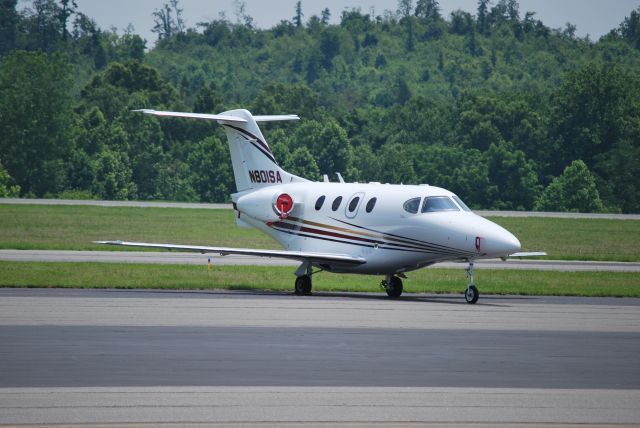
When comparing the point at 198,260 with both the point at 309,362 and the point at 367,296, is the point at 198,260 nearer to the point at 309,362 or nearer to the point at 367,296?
the point at 367,296

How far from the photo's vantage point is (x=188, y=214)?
7925cm

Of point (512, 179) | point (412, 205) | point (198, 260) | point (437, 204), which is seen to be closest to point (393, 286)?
point (412, 205)

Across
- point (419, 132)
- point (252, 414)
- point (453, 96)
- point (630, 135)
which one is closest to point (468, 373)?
point (252, 414)

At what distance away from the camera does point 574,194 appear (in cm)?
10106

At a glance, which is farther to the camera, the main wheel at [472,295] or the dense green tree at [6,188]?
the dense green tree at [6,188]

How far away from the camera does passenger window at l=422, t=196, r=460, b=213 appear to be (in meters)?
31.5

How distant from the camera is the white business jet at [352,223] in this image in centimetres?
3056

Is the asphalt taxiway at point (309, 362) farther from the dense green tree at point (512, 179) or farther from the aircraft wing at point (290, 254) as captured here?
the dense green tree at point (512, 179)

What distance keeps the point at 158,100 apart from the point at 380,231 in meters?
104

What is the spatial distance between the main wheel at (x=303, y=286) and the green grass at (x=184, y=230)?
63.9ft

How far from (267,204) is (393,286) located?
4.86 metres

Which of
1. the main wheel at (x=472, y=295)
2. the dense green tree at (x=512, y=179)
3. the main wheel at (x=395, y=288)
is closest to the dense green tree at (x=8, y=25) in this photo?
the dense green tree at (x=512, y=179)

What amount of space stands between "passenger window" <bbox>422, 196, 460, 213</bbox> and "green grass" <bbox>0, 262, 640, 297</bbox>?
11.1 ft

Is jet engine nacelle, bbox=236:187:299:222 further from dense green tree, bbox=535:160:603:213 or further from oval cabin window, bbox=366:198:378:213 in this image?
dense green tree, bbox=535:160:603:213
